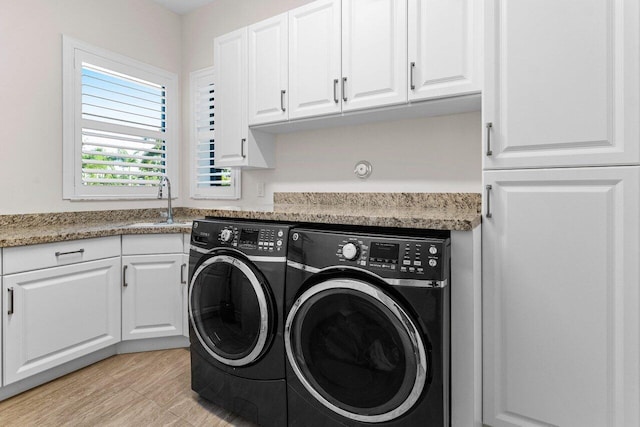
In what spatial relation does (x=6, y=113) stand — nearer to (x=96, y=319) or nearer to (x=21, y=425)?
(x=96, y=319)

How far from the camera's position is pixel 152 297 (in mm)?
2400

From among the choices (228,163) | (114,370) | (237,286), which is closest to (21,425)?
(114,370)

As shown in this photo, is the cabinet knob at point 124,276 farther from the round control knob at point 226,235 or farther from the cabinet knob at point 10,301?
the round control knob at point 226,235

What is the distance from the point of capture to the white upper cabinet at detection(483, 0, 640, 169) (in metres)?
1.24

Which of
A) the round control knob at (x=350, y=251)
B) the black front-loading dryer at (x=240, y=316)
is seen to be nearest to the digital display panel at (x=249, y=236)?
the black front-loading dryer at (x=240, y=316)

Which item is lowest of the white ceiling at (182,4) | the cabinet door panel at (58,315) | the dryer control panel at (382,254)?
the cabinet door panel at (58,315)

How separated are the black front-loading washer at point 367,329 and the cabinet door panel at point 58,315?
4.63 ft

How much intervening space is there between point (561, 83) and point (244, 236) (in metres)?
1.44

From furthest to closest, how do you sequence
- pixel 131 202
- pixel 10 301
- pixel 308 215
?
pixel 131 202, pixel 10 301, pixel 308 215

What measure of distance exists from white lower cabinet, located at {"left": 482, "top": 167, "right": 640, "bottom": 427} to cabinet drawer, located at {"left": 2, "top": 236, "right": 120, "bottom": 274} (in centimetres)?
217

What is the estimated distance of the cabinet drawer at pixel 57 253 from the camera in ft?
5.97

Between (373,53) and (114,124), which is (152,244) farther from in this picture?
(373,53)

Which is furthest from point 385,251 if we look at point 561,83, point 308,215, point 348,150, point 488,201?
point 348,150

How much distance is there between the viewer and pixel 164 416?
1.75 m
